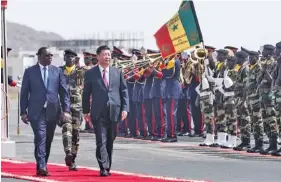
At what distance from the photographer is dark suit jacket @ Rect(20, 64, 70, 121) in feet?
45.4

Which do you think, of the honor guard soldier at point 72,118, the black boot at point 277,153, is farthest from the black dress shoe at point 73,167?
the black boot at point 277,153

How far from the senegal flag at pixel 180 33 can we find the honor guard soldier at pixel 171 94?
65 centimetres

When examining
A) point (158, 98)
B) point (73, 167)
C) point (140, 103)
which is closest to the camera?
point (73, 167)

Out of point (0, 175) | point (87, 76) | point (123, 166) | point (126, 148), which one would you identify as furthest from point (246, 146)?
point (0, 175)

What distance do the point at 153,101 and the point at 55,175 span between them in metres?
8.23

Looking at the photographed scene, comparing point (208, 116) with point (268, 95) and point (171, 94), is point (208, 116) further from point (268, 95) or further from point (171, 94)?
point (268, 95)

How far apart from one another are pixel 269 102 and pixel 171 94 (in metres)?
4.01

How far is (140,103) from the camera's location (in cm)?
2278

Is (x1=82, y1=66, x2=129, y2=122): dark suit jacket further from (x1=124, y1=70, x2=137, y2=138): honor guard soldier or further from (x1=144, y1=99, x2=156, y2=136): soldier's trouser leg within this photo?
(x1=124, y1=70, x2=137, y2=138): honor guard soldier

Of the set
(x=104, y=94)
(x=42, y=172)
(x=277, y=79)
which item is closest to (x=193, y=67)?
(x=277, y=79)

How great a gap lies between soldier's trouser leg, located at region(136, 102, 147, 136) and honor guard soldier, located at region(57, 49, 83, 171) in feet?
24.3

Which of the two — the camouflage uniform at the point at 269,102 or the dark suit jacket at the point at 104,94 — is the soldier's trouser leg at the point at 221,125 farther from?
the dark suit jacket at the point at 104,94

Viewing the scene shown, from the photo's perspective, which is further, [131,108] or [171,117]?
[131,108]

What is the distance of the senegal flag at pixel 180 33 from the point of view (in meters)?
18.8
